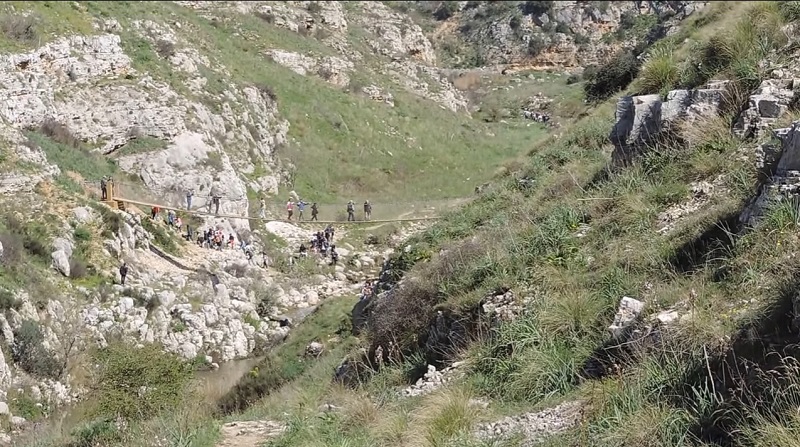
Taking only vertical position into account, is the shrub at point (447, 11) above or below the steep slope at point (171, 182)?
above

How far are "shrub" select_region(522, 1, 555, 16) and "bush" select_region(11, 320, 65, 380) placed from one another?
67.1 meters

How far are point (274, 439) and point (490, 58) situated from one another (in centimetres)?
6898

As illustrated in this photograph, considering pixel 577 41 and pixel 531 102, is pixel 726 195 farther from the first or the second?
pixel 577 41

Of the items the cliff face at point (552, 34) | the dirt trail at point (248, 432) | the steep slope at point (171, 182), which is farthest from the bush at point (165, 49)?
the cliff face at point (552, 34)

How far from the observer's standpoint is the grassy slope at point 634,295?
4344 mm

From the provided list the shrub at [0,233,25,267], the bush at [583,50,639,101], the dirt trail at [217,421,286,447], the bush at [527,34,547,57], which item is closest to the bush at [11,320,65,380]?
the shrub at [0,233,25,267]

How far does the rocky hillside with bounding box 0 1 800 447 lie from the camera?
205 inches

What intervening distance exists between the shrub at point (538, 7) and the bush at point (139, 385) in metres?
69.6

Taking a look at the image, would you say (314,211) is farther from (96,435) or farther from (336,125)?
(96,435)

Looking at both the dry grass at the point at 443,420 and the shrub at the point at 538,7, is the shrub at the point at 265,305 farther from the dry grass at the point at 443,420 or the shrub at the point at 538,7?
the shrub at the point at 538,7

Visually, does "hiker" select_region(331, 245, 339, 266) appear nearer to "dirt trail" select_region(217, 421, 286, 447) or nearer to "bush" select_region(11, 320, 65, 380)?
"bush" select_region(11, 320, 65, 380)

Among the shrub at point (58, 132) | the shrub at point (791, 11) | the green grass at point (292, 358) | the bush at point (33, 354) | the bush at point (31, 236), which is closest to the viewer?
the shrub at point (791, 11)

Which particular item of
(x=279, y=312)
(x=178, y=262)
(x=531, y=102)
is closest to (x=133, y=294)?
(x=178, y=262)

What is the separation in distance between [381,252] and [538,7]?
176ft
